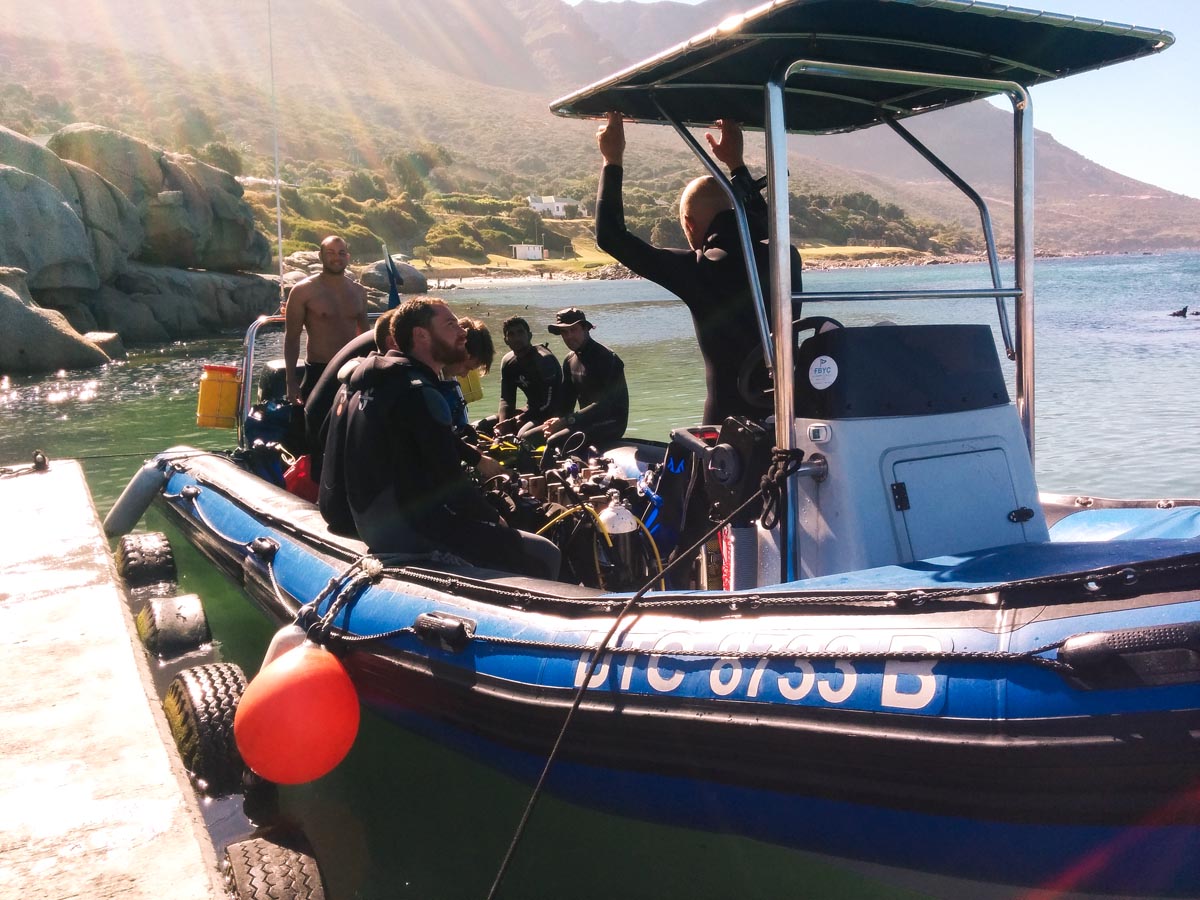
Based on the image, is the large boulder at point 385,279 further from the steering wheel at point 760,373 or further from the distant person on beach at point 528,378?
the steering wheel at point 760,373

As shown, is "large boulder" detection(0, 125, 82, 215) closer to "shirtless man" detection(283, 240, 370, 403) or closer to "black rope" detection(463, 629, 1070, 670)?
"shirtless man" detection(283, 240, 370, 403)

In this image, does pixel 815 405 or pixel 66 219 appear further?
pixel 66 219

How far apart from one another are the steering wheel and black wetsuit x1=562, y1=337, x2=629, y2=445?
314cm

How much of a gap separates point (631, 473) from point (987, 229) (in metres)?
2.04

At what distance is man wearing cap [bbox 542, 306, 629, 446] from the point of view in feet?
22.5

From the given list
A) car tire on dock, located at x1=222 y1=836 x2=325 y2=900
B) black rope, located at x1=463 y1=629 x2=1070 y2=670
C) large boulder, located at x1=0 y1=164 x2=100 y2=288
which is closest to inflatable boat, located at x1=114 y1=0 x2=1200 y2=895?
black rope, located at x1=463 y1=629 x2=1070 y2=670

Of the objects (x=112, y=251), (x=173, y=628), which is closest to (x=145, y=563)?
(x=173, y=628)

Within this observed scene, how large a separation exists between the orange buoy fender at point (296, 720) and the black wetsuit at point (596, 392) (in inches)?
133

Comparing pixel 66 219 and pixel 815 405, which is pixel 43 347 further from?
pixel 815 405

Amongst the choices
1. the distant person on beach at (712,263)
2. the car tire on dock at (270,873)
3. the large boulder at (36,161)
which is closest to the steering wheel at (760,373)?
the distant person on beach at (712,263)

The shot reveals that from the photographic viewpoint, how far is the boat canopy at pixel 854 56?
9.75 feet

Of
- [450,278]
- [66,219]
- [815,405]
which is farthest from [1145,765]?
[450,278]

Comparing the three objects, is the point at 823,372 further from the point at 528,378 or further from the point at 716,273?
the point at 528,378

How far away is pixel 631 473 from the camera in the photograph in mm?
5242
